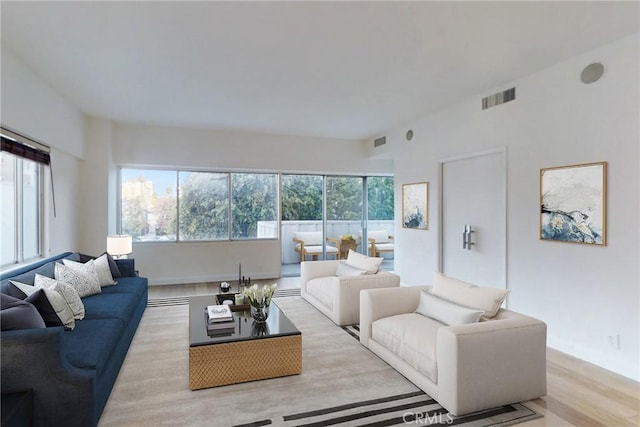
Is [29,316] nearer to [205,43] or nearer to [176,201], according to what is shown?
[205,43]

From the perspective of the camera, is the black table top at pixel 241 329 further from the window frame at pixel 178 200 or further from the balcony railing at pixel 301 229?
the balcony railing at pixel 301 229

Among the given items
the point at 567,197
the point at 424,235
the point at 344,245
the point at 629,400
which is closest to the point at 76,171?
the point at 344,245

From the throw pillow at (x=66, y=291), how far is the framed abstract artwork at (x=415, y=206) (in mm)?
4668

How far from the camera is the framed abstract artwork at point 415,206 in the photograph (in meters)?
5.70

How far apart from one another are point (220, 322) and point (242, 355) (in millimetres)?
468

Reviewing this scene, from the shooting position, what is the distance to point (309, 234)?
25.0 feet

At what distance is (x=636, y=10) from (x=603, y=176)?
1.33 m

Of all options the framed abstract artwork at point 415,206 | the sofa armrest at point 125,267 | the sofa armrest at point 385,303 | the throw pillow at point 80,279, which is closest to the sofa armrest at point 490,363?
the sofa armrest at point 385,303

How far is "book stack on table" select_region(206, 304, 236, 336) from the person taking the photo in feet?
9.93

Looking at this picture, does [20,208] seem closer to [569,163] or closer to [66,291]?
[66,291]

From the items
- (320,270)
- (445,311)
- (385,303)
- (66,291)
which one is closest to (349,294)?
(385,303)

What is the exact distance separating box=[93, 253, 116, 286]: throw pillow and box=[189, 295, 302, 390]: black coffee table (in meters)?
1.78

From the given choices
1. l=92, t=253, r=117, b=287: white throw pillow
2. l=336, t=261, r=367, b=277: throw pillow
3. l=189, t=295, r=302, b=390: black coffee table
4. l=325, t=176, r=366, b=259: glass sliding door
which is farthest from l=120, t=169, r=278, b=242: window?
l=189, t=295, r=302, b=390: black coffee table

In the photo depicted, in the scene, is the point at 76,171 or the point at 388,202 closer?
the point at 76,171
